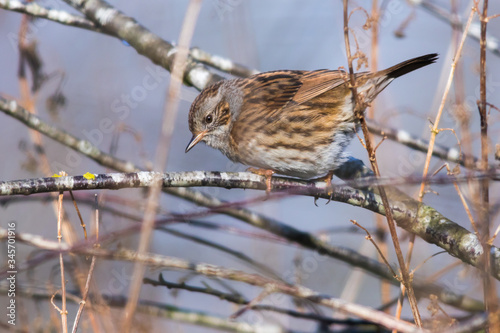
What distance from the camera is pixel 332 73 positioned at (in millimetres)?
4195

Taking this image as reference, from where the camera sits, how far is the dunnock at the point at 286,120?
12.9ft

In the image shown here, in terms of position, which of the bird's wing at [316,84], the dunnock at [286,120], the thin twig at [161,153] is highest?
the bird's wing at [316,84]

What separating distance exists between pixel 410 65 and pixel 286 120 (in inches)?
42.0

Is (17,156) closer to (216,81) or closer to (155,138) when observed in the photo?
(155,138)

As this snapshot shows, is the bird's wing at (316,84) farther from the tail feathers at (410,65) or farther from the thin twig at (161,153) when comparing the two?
the thin twig at (161,153)

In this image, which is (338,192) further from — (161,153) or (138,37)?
(138,37)

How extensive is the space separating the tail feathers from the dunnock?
0.01 meters

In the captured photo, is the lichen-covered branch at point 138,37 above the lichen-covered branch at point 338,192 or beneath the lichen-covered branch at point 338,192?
above

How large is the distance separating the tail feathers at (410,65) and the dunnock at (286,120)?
1 cm

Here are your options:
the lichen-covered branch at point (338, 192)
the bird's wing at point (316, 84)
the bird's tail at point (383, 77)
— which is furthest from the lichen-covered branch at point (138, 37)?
the lichen-covered branch at point (338, 192)

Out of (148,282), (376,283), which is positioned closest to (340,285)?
(376,283)

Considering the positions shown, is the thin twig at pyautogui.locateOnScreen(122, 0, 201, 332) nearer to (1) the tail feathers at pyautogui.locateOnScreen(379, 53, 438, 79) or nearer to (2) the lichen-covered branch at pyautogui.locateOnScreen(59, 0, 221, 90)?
(1) the tail feathers at pyautogui.locateOnScreen(379, 53, 438, 79)

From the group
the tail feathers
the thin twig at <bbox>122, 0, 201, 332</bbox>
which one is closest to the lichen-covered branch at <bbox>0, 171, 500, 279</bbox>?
the thin twig at <bbox>122, 0, 201, 332</bbox>

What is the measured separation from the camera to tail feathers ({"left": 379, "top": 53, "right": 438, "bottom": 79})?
10.8ft
